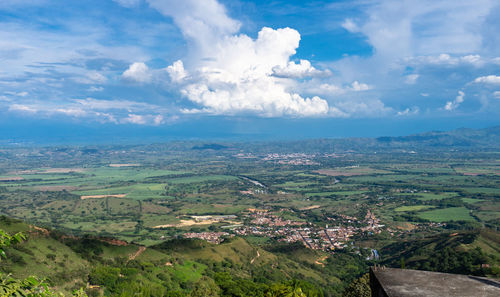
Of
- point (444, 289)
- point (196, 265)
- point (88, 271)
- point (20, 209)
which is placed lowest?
point (20, 209)

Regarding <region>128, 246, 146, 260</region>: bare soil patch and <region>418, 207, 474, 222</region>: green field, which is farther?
<region>418, 207, 474, 222</region>: green field

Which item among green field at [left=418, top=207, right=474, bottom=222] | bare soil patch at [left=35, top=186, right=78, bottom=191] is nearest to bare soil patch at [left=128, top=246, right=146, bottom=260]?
green field at [left=418, top=207, right=474, bottom=222]

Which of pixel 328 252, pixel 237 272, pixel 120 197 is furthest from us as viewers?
pixel 120 197

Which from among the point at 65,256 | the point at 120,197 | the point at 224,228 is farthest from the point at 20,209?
the point at 65,256

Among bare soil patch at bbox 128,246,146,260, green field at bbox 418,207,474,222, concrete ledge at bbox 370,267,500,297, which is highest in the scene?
concrete ledge at bbox 370,267,500,297

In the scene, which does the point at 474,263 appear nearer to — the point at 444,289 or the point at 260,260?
the point at 260,260

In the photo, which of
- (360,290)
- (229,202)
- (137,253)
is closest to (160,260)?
(137,253)

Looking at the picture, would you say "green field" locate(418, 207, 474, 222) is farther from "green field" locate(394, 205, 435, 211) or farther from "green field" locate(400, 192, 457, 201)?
"green field" locate(400, 192, 457, 201)

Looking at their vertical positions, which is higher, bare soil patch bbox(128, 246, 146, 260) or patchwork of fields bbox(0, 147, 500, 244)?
bare soil patch bbox(128, 246, 146, 260)
